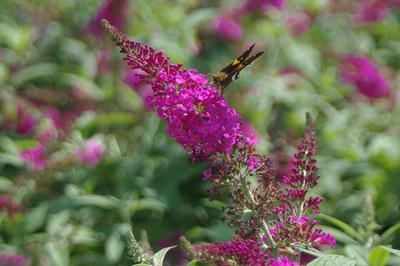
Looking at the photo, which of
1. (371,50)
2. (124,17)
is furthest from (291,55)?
(124,17)

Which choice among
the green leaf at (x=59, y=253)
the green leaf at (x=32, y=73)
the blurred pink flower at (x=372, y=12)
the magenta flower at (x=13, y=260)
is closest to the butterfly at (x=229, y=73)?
the magenta flower at (x=13, y=260)

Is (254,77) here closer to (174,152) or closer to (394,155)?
(174,152)

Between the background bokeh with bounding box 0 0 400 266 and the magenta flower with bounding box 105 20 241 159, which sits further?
the background bokeh with bounding box 0 0 400 266

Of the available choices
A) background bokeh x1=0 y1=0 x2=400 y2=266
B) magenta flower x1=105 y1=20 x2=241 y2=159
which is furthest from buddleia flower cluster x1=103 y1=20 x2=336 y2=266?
background bokeh x1=0 y1=0 x2=400 y2=266

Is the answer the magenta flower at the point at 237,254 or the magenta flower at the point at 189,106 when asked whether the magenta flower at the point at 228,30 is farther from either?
the magenta flower at the point at 237,254

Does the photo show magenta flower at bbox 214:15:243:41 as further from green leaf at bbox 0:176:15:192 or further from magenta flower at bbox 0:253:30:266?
magenta flower at bbox 0:253:30:266

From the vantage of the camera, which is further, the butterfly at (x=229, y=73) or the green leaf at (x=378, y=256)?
the green leaf at (x=378, y=256)
